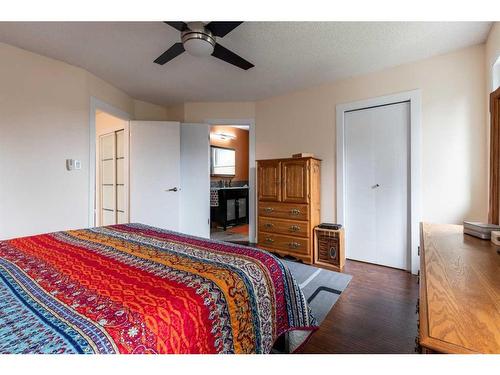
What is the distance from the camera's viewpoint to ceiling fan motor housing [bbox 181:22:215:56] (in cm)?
165

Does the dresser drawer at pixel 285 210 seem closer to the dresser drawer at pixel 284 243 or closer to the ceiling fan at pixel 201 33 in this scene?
the dresser drawer at pixel 284 243

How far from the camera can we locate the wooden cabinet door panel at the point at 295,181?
2934 millimetres

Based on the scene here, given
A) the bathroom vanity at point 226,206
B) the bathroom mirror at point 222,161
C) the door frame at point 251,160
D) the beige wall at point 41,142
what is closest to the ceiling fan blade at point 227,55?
the door frame at point 251,160

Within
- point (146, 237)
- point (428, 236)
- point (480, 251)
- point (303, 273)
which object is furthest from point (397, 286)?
point (146, 237)

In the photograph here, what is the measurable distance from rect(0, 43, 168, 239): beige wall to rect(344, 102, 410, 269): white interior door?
3.25 m

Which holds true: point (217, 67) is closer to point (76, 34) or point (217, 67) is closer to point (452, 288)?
point (76, 34)

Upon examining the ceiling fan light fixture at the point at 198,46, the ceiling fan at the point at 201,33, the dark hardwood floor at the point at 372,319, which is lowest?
the dark hardwood floor at the point at 372,319

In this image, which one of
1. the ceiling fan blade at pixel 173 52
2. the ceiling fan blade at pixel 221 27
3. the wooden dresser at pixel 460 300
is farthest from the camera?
the ceiling fan blade at pixel 173 52

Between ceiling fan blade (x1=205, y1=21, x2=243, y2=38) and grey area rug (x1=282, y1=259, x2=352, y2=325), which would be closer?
ceiling fan blade (x1=205, y1=21, x2=243, y2=38)

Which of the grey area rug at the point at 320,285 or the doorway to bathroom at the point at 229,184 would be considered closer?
the grey area rug at the point at 320,285

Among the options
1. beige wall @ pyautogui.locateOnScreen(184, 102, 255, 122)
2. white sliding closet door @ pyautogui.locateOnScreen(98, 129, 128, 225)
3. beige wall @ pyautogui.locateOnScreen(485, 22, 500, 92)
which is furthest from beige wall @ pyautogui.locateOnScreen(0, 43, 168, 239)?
beige wall @ pyautogui.locateOnScreen(485, 22, 500, 92)

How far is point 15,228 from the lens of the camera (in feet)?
7.47

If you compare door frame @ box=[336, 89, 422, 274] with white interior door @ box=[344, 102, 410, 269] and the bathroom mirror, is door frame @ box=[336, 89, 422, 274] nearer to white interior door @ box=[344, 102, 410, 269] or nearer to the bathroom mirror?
white interior door @ box=[344, 102, 410, 269]
